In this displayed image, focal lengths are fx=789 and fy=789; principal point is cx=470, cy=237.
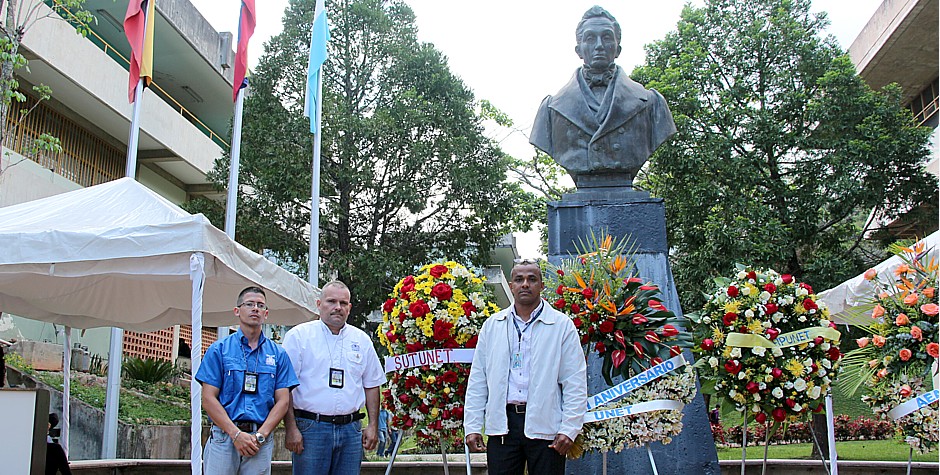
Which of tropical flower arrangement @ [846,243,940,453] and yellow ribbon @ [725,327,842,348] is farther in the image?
yellow ribbon @ [725,327,842,348]

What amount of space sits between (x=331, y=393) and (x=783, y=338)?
2945 mm

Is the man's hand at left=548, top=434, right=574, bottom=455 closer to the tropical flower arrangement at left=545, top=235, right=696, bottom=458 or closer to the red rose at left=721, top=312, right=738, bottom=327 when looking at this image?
the tropical flower arrangement at left=545, top=235, right=696, bottom=458

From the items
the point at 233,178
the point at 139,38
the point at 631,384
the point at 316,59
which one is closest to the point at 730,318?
the point at 631,384

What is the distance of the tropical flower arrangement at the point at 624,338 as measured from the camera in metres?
4.87

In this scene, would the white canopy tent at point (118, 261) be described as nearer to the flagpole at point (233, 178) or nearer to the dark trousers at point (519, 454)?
the dark trousers at point (519, 454)

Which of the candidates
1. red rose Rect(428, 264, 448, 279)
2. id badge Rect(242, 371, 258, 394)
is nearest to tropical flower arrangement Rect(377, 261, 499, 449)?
red rose Rect(428, 264, 448, 279)

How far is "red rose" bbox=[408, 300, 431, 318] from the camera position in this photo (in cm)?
546

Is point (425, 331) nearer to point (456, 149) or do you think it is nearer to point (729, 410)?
point (729, 410)

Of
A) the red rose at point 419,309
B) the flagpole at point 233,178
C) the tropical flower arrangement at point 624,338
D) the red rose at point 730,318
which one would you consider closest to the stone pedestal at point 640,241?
the red rose at point 730,318

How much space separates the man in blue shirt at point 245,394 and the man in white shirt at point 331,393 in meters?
0.15

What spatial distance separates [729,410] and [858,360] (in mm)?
995

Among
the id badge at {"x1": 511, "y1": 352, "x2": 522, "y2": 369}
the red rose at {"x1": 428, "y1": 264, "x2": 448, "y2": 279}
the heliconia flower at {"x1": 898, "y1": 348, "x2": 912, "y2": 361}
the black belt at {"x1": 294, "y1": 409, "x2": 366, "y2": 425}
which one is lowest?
the black belt at {"x1": 294, "y1": 409, "x2": 366, "y2": 425}

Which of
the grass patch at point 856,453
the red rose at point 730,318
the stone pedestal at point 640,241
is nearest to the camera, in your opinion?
the red rose at point 730,318

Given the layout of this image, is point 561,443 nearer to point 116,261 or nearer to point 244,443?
point 244,443
